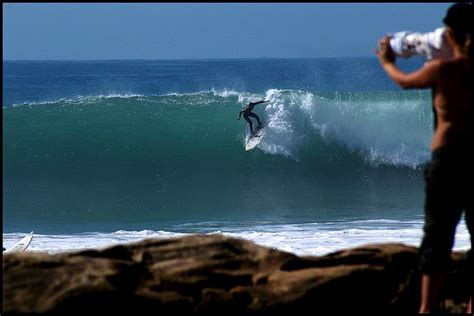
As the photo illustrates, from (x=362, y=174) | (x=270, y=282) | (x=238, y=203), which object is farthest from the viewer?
(x=362, y=174)

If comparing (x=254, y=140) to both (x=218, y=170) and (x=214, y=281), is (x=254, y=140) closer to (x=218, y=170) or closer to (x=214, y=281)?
(x=218, y=170)

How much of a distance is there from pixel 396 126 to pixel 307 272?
16.1 m

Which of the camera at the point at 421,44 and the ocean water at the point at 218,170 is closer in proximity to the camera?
the camera at the point at 421,44

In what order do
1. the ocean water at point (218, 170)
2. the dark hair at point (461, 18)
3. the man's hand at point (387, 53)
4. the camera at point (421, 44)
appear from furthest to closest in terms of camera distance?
1. the ocean water at point (218, 170)
2. the man's hand at point (387, 53)
3. the camera at point (421, 44)
4. the dark hair at point (461, 18)

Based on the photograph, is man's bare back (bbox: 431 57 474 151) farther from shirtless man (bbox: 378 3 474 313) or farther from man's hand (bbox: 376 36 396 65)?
man's hand (bbox: 376 36 396 65)

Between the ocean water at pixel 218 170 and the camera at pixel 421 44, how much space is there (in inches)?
197

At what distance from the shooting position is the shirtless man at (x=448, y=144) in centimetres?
440

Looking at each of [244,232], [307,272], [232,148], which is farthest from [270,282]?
[232,148]

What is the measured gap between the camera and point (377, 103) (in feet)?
71.6

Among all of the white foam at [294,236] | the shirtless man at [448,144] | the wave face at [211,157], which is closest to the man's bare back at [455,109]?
the shirtless man at [448,144]

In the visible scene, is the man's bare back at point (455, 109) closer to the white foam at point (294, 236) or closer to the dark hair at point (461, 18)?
the dark hair at point (461, 18)

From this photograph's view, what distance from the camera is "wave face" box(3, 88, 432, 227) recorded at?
14.5 m

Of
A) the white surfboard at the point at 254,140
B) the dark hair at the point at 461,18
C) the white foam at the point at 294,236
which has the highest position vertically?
the white surfboard at the point at 254,140

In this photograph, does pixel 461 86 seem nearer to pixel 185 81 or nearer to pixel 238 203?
pixel 238 203
